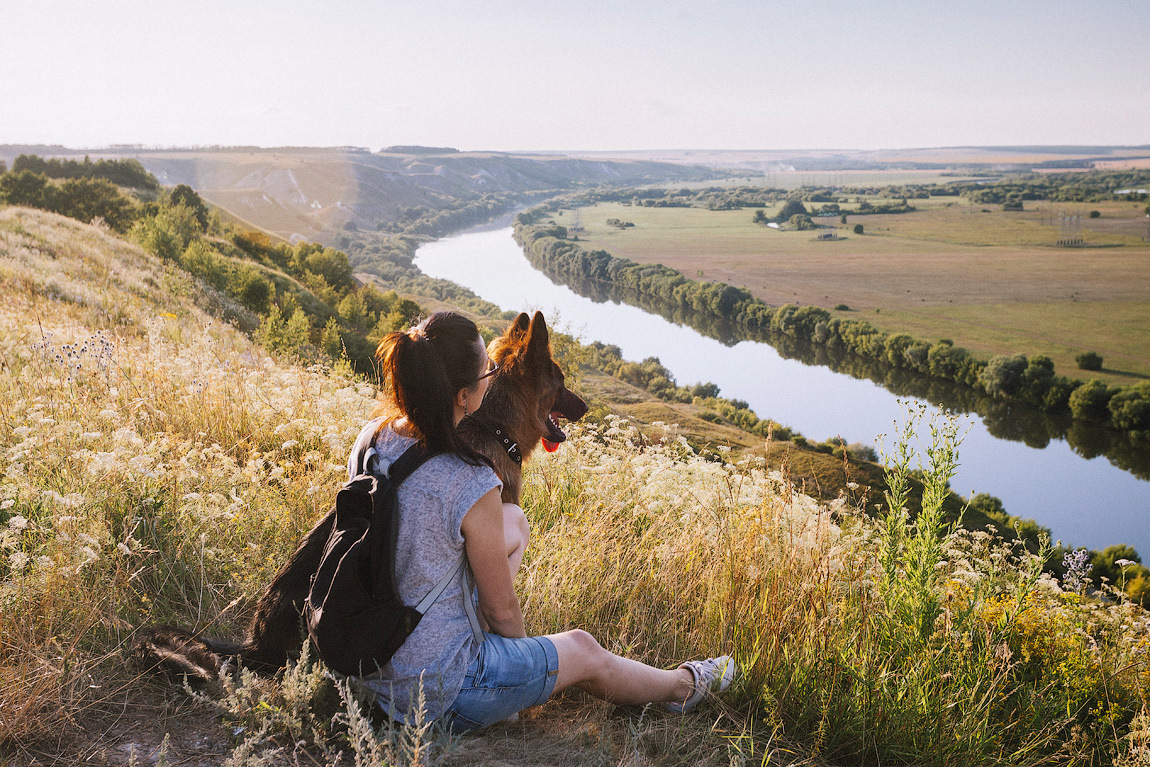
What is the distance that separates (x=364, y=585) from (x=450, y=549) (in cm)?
26

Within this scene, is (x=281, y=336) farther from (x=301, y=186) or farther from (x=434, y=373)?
(x=301, y=186)

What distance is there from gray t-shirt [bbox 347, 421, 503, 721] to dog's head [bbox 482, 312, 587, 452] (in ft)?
1.27

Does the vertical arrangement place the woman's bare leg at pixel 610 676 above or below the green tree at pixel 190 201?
below

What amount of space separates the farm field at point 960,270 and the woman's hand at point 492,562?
230 feet

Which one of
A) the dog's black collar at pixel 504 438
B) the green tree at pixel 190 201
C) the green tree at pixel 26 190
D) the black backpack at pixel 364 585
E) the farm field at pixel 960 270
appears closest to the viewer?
the black backpack at pixel 364 585

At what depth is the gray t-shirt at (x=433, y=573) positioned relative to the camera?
6.18ft

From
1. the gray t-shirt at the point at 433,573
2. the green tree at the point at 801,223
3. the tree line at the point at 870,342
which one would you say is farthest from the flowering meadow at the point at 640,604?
the green tree at the point at 801,223

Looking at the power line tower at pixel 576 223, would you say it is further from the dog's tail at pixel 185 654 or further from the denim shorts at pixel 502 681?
the denim shorts at pixel 502 681

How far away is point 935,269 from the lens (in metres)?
97.0

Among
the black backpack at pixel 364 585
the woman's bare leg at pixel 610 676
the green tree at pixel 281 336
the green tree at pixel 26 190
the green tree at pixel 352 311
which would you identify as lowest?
the green tree at pixel 352 311

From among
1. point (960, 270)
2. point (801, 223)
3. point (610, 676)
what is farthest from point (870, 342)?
point (801, 223)

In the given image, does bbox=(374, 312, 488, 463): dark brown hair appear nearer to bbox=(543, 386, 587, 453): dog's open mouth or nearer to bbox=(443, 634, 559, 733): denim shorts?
bbox=(543, 386, 587, 453): dog's open mouth

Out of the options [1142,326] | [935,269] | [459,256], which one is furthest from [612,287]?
[1142,326]

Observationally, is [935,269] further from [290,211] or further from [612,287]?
[290,211]
